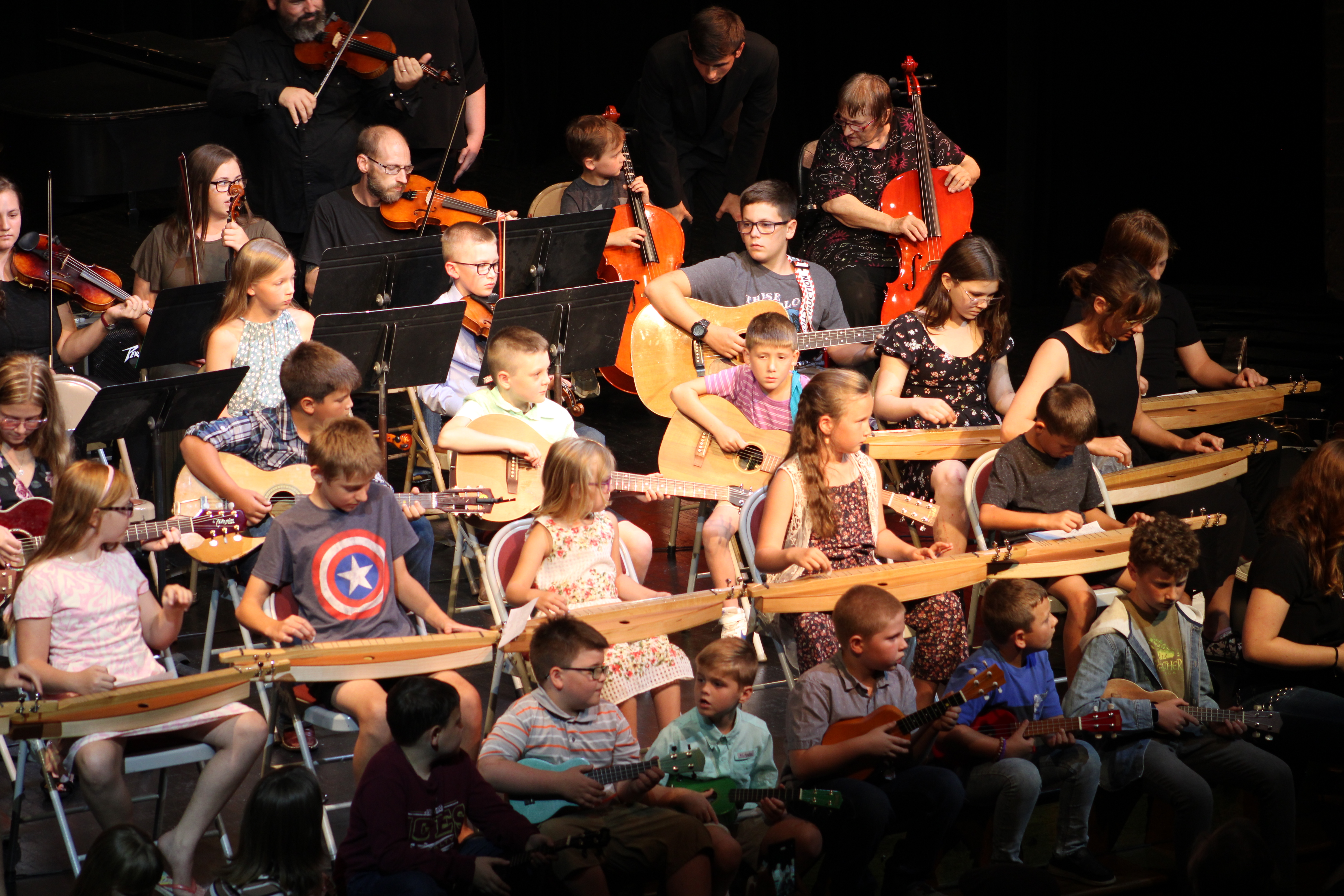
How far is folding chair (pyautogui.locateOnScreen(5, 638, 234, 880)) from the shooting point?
3180mm

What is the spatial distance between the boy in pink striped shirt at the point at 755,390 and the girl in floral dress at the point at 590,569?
2.27 feet

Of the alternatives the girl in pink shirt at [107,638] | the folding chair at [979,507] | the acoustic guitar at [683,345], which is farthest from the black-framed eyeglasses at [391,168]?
the folding chair at [979,507]

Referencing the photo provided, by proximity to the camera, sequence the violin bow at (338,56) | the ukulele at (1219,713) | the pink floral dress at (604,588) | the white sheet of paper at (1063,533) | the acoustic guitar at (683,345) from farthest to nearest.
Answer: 1. the violin bow at (338,56)
2. the acoustic guitar at (683,345)
3. the white sheet of paper at (1063,533)
4. the pink floral dress at (604,588)
5. the ukulele at (1219,713)

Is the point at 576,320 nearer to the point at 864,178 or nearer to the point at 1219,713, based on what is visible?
the point at 864,178

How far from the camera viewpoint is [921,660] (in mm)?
3959

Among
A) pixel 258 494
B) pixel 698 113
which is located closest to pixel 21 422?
A: pixel 258 494

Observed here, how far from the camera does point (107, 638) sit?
3381 millimetres

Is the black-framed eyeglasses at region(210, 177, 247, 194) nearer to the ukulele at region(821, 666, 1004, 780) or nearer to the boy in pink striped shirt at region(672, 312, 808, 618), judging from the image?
the boy in pink striped shirt at region(672, 312, 808, 618)

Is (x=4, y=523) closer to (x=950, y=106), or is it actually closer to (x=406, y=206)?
(x=406, y=206)

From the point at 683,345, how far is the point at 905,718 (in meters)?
2.40

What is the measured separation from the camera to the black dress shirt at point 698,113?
6594 mm

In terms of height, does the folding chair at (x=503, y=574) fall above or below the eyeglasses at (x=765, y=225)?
below

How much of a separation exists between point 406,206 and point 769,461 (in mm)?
1903

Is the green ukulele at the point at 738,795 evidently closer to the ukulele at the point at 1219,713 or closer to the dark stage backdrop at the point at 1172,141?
the ukulele at the point at 1219,713
